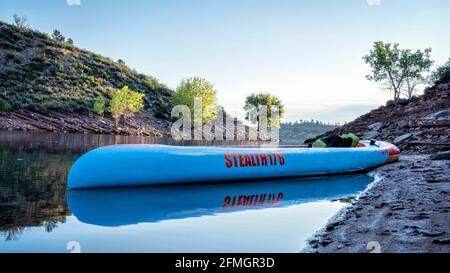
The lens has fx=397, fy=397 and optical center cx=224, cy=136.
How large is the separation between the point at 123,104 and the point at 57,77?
12.5m

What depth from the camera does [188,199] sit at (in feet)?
23.0

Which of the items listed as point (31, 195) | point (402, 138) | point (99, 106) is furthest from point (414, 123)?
point (99, 106)

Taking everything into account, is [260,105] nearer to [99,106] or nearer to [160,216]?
[99,106]

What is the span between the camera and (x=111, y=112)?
5384 centimetres

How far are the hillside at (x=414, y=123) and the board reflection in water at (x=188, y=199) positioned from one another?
28.8ft

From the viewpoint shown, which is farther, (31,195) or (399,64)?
(399,64)

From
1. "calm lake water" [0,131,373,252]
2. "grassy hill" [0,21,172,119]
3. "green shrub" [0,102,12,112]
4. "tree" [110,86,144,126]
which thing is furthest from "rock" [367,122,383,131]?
"tree" [110,86,144,126]

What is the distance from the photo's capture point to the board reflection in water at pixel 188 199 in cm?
562

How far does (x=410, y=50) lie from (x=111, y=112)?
37.6 metres

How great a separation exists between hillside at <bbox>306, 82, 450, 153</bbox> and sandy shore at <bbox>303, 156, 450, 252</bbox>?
9.13 metres

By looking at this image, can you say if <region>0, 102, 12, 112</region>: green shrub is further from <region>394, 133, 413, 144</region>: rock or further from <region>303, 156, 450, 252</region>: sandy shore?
<region>303, 156, 450, 252</region>: sandy shore

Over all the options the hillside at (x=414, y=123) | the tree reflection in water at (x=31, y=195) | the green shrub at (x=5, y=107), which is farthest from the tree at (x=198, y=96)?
the tree reflection in water at (x=31, y=195)

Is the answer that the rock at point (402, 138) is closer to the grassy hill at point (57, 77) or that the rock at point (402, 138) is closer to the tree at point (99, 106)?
the grassy hill at point (57, 77)
